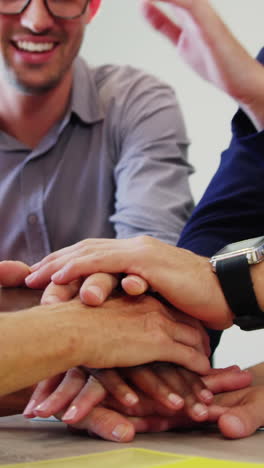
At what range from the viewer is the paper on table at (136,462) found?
573 mm

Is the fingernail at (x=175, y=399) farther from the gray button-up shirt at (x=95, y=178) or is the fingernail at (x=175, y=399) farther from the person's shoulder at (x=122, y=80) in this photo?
the person's shoulder at (x=122, y=80)

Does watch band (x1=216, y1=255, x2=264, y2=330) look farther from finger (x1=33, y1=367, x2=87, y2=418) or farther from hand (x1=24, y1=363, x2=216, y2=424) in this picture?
finger (x1=33, y1=367, x2=87, y2=418)

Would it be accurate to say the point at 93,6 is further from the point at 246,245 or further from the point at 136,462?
the point at 136,462

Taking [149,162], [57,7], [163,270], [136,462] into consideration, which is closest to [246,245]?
[163,270]

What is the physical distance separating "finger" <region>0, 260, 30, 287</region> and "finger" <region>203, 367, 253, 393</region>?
0.33m

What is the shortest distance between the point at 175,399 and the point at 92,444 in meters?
0.14

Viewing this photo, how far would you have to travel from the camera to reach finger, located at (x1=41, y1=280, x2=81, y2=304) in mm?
913

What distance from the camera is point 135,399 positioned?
825 mm

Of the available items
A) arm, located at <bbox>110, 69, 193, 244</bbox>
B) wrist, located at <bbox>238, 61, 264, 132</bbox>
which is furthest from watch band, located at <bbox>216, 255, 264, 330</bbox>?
arm, located at <bbox>110, 69, 193, 244</bbox>

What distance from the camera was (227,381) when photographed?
890 millimetres

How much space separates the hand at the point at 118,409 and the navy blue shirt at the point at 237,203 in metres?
0.36

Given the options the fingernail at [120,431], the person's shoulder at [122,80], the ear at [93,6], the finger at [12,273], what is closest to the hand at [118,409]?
the fingernail at [120,431]

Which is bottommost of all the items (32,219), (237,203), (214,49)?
(32,219)

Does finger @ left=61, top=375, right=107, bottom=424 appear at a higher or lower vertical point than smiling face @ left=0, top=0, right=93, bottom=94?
lower
